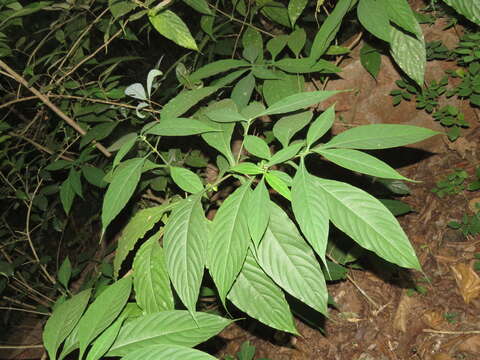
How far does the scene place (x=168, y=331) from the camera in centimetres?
74

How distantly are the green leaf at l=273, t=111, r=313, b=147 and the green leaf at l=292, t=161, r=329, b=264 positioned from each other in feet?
0.77

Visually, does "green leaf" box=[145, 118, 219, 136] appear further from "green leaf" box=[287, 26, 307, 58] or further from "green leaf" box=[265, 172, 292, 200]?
"green leaf" box=[287, 26, 307, 58]

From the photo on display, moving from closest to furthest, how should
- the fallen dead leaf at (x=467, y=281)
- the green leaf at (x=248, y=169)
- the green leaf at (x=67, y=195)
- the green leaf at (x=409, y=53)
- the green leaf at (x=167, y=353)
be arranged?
1. the green leaf at (x=167, y=353)
2. the green leaf at (x=248, y=169)
3. the green leaf at (x=409, y=53)
4. the fallen dead leaf at (x=467, y=281)
5. the green leaf at (x=67, y=195)

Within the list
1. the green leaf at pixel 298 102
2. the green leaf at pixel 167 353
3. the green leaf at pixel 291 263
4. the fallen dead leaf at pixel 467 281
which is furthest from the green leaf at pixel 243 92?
the fallen dead leaf at pixel 467 281

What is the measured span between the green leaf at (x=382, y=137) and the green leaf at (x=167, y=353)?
1.53 feet

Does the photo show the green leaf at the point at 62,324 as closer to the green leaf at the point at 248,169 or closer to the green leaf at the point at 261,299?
the green leaf at the point at 261,299

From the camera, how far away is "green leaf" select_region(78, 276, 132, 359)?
2.39ft

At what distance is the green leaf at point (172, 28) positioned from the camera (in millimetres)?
1175

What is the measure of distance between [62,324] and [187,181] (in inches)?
16.0

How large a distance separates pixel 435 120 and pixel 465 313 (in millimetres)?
912

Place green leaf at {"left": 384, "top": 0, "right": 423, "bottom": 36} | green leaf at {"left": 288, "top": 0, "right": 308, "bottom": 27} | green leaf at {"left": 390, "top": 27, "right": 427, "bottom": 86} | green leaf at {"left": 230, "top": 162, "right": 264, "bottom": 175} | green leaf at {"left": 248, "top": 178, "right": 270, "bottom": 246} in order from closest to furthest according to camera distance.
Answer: green leaf at {"left": 248, "top": 178, "right": 270, "bottom": 246} < green leaf at {"left": 230, "top": 162, "right": 264, "bottom": 175} < green leaf at {"left": 384, "top": 0, "right": 423, "bottom": 36} < green leaf at {"left": 390, "top": 27, "right": 427, "bottom": 86} < green leaf at {"left": 288, "top": 0, "right": 308, "bottom": 27}

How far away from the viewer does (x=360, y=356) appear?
1.71m

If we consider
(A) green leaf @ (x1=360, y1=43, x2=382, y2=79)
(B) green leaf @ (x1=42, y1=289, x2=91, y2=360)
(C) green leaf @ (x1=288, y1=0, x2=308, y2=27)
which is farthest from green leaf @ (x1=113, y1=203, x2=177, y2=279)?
(A) green leaf @ (x1=360, y1=43, x2=382, y2=79)

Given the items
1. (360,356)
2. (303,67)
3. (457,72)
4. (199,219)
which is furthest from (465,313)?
(199,219)
